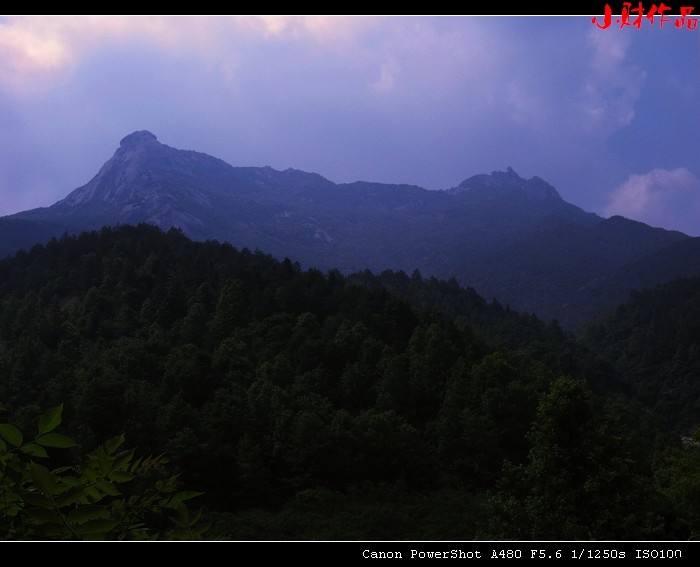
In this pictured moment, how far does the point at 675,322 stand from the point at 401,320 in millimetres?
78543

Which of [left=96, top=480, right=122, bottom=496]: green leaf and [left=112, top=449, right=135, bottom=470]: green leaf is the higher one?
[left=112, top=449, right=135, bottom=470]: green leaf

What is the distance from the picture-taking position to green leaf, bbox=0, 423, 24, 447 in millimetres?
2779

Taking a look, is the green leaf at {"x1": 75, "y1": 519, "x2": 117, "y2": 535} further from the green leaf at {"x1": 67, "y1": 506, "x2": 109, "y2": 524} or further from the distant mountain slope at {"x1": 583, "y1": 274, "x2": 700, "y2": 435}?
the distant mountain slope at {"x1": 583, "y1": 274, "x2": 700, "y2": 435}

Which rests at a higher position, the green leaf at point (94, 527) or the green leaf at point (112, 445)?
the green leaf at point (112, 445)

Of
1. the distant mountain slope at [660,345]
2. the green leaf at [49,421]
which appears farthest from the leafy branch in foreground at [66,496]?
the distant mountain slope at [660,345]

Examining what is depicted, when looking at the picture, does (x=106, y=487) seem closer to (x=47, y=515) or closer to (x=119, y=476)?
(x=119, y=476)

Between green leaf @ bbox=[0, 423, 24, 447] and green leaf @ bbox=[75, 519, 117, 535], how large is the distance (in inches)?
19.3

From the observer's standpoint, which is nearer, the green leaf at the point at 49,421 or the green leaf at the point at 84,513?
the green leaf at the point at 49,421

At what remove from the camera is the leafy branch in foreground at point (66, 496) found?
2.74 meters

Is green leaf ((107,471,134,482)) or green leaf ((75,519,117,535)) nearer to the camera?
green leaf ((75,519,117,535))

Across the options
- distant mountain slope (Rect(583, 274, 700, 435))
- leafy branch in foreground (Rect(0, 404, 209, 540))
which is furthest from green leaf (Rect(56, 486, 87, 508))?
distant mountain slope (Rect(583, 274, 700, 435))

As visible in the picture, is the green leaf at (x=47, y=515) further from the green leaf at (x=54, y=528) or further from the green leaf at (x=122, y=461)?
the green leaf at (x=122, y=461)
